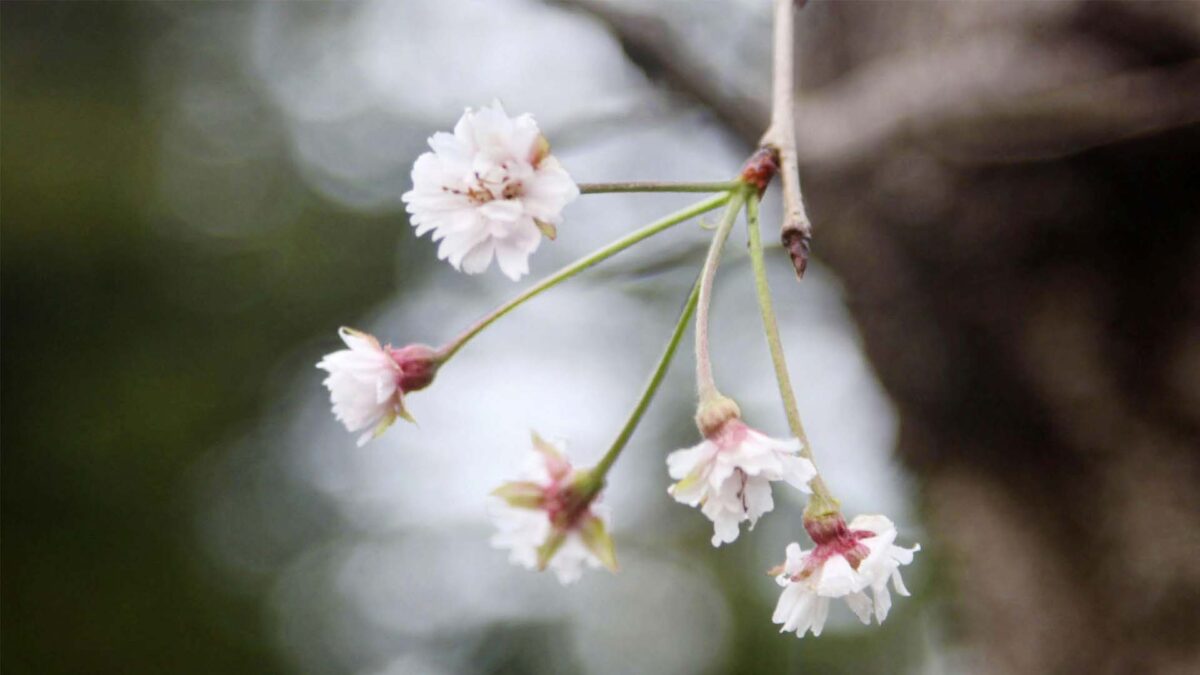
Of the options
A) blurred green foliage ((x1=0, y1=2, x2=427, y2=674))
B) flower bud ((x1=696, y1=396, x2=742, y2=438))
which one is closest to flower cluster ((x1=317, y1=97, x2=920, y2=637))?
flower bud ((x1=696, y1=396, x2=742, y2=438))

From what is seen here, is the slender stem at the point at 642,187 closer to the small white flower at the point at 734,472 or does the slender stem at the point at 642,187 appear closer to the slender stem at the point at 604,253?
the slender stem at the point at 604,253

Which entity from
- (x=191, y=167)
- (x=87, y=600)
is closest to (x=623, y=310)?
(x=191, y=167)

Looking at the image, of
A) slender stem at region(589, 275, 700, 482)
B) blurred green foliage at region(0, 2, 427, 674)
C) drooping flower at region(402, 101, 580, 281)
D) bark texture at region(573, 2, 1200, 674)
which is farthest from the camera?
blurred green foliage at region(0, 2, 427, 674)

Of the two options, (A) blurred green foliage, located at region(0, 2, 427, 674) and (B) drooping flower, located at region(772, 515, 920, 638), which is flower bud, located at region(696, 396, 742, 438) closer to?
(B) drooping flower, located at region(772, 515, 920, 638)

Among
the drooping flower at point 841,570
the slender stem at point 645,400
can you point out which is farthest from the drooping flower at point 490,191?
the drooping flower at point 841,570

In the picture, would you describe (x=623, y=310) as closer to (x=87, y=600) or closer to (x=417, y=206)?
(x=87, y=600)

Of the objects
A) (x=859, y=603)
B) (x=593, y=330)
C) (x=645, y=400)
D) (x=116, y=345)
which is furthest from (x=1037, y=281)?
(x=116, y=345)

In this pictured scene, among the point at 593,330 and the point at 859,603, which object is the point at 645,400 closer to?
the point at 859,603
